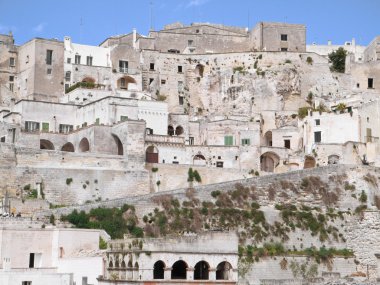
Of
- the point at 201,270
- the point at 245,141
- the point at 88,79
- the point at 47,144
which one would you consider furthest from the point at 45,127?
the point at 201,270

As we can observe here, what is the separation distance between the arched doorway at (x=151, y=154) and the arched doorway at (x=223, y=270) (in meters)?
23.3

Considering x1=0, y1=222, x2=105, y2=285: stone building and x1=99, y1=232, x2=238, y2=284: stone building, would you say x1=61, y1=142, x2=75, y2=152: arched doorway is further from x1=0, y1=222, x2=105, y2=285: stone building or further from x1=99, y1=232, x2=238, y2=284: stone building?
x1=99, y1=232, x2=238, y2=284: stone building

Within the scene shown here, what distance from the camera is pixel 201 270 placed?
3753 cm

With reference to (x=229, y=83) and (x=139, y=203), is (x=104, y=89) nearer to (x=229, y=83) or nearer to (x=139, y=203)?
(x=229, y=83)

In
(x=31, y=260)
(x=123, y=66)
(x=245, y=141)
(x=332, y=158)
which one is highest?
(x=123, y=66)

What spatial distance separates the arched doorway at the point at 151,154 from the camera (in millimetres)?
60575

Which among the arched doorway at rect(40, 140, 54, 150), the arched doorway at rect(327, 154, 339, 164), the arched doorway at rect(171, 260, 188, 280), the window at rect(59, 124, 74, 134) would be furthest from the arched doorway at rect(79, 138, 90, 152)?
the arched doorway at rect(171, 260, 188, 280)

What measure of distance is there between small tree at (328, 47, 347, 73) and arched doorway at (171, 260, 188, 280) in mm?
54058

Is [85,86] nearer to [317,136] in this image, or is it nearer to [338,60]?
[317,136]

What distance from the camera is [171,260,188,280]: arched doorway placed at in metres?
36.7

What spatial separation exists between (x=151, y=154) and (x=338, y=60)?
122 ft

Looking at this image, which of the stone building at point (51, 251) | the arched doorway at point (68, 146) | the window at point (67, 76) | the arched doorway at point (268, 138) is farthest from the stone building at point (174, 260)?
the window at point (67, 76)

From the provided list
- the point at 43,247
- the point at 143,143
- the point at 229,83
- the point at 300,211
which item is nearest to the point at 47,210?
the point at 43,247

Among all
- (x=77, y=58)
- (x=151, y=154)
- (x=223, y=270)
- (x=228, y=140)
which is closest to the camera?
(x=223, y=270)
